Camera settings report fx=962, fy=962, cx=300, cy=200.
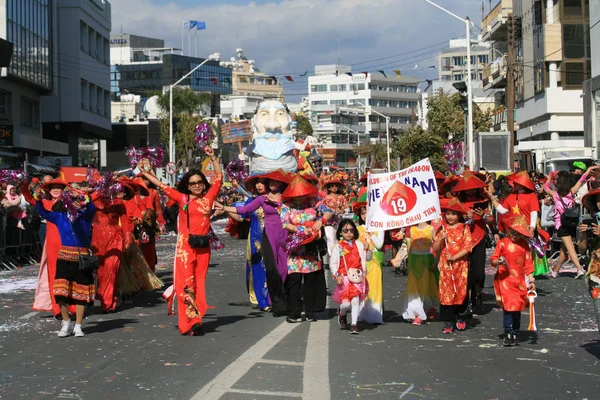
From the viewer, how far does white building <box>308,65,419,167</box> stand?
150875 mm

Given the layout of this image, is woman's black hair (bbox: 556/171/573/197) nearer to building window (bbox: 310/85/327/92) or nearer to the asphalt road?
the asphalt road

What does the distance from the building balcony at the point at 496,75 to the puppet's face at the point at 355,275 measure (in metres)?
52.2

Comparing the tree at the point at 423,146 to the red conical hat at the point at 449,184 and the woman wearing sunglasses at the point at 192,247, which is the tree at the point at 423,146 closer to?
the red conical hat at the point at 449,184

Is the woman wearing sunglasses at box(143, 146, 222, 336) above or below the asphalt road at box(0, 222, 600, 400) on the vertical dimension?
above

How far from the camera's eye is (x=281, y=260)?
38.8ft

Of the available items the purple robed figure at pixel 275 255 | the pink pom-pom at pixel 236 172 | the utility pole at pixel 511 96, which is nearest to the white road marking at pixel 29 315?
the purple robed figure at pixel 275 255

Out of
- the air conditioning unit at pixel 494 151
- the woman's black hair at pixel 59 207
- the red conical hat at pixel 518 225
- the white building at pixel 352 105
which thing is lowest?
the red conical hat at pixel 518 225

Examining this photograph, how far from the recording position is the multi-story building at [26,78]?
153 feet

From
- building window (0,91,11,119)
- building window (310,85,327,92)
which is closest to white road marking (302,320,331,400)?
building window (0,91,11,119)

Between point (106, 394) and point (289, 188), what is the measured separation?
427 cm

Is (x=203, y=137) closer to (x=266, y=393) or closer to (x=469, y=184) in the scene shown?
(x=469, y=184)

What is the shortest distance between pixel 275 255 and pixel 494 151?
22.6 metres

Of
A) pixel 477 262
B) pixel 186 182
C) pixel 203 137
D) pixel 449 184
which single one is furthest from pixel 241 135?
pixel 186 182

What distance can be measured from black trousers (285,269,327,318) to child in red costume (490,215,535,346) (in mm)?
2361
